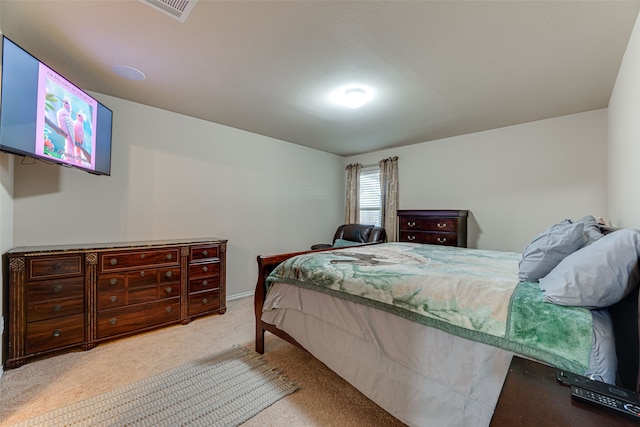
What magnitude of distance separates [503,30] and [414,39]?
0.55m

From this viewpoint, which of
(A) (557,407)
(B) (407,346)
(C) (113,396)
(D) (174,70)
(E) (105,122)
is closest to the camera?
(A) (557,407)

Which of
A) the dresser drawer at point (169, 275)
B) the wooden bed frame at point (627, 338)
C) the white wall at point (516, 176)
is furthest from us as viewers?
the white wall at point (516, 176)

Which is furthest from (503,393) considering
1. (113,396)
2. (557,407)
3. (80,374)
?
(80,374)

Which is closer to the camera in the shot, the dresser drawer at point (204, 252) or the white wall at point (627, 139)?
the white wall at point (627, 139)

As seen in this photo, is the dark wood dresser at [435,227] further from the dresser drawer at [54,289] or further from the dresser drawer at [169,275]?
the dresser drawer at [54,289]

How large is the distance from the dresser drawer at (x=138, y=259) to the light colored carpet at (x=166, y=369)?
68cm

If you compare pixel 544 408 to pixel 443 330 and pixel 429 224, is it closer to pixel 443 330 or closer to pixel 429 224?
pixel 443 330

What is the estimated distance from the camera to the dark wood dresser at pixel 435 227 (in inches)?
139

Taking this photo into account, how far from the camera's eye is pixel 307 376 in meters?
1.90

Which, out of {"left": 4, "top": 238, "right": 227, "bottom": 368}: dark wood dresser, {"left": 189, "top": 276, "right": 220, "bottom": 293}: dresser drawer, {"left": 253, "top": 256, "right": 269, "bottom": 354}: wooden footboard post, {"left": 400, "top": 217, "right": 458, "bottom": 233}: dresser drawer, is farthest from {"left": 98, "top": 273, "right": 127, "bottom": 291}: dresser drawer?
{"left": 400, "top": 217, "right": 458, "bottom": 233}: dresser drawer

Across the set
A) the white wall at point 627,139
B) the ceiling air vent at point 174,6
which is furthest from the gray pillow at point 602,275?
the ceiling air vent at point 174,6

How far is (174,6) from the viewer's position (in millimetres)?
1537

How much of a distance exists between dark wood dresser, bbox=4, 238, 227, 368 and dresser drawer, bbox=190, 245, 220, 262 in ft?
0.04

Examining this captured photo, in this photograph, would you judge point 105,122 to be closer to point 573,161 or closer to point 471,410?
point 471,410
